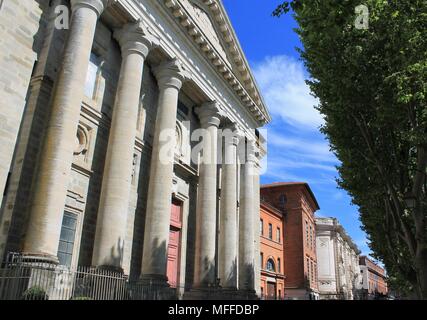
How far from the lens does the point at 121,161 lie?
13023mm

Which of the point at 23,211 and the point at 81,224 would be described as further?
the point at 81,224

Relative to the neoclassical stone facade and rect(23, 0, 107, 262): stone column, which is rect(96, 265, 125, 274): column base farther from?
rect(23, 0, 107, 262): stone column

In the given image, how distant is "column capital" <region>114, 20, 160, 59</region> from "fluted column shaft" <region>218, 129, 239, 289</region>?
840cm

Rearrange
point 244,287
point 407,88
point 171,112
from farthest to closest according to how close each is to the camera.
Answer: point 244,287 < point 171,112 < point 407,88

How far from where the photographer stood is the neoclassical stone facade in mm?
10578

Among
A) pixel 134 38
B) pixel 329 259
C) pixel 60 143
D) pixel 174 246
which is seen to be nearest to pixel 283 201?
pixel 329 259

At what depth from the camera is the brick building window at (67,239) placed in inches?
478

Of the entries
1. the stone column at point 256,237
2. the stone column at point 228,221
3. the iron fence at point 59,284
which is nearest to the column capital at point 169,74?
the stone column at point 228,221

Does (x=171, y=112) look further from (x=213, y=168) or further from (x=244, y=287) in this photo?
(x=244, y=287)

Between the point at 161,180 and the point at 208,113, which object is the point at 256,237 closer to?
the point at 208,113

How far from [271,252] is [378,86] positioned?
95.6 feet

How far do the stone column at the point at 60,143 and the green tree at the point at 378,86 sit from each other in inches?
234

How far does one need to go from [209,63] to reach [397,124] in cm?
1046
